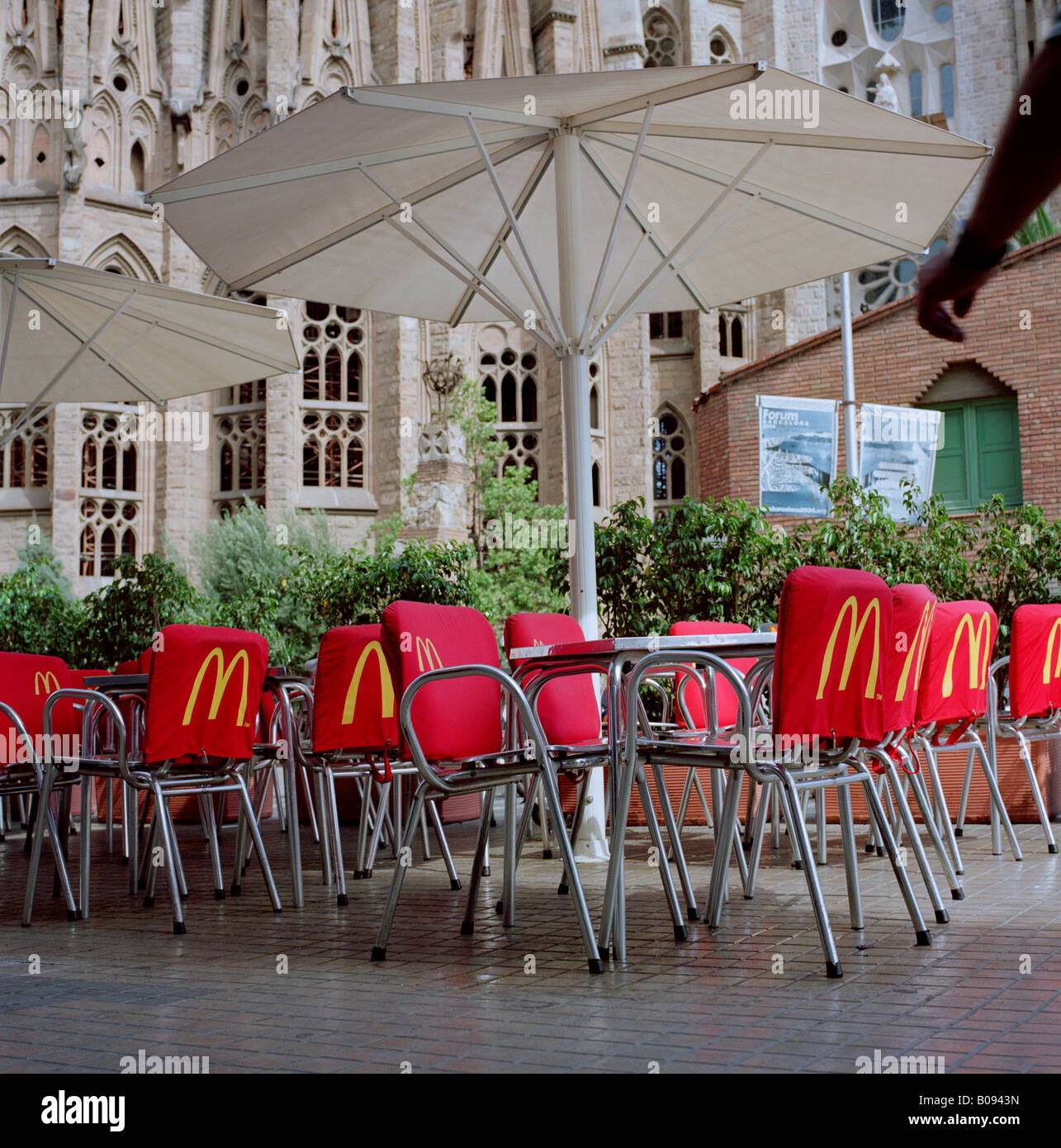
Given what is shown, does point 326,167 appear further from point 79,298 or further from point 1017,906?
point 1017,906

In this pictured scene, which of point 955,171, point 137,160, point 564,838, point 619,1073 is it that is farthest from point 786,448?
point 137,160

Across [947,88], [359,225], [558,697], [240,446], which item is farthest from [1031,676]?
[947,88]

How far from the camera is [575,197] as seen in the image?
690 cm

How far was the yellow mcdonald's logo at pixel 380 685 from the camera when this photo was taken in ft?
18.7

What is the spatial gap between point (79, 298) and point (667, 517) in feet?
14.2

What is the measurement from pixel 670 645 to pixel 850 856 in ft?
3.04

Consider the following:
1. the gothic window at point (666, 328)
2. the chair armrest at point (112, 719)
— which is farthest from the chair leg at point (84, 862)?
the gothic window at point (666, 328)

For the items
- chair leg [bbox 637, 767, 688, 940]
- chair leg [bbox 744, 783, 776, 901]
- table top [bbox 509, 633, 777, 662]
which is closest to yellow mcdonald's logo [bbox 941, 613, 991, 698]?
Result: chair leg [bbox 744, 783, 776, 901]

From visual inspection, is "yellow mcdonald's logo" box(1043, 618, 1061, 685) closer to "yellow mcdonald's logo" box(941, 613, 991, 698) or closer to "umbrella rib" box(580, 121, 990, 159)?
"yellow mcdonald's logo" box(941, 613, 991, 698)

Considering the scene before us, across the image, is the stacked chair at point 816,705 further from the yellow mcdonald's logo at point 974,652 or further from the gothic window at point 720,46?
the gothic window at point 720,46

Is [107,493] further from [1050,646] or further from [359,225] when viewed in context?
[1050,646]

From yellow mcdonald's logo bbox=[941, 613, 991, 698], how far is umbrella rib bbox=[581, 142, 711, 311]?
284 centimetres

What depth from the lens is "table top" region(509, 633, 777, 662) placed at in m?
4.45

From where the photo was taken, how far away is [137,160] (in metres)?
29.7
